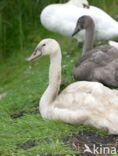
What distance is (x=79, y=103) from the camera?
7.06 metres

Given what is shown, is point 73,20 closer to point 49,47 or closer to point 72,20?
point 72,20

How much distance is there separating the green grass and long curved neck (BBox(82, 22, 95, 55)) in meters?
0.42

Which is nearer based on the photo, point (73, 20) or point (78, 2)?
point (73, 20)

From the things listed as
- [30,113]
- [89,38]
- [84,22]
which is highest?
[84,22]

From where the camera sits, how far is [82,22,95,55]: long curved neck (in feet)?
32.0

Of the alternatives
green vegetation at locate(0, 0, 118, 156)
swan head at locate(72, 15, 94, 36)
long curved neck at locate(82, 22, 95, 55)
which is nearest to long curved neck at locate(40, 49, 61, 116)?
green vegetation at locate(0, 0, 118, 156)

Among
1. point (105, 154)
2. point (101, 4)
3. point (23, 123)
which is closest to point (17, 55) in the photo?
point (101, 4)

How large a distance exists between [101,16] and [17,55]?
9.09 feet

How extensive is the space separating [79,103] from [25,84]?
2984 millimetres

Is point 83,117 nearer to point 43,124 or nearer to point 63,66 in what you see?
point 43,124

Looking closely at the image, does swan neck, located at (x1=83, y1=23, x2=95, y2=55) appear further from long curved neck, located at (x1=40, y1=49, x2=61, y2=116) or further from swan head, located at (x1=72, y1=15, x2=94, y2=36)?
long curved neck, located at (x1=40, y1=49, x2=61, y2=116)

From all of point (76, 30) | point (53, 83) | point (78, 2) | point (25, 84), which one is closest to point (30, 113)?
point (53, 83)

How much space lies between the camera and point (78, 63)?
8.62 m

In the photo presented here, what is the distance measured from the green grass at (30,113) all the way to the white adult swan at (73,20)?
49 cm
